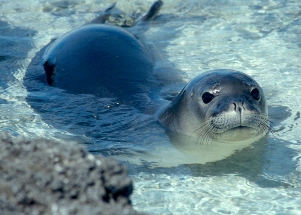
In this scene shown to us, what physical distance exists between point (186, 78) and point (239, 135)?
5.60 feet

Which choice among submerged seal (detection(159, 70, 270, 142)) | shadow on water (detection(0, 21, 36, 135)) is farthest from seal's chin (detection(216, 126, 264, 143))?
shadow on water (detection(0, 21, 36, 135))

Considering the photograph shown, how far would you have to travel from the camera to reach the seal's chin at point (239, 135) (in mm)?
4191

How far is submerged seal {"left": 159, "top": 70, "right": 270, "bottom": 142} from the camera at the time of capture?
415cm

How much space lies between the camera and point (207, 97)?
14.7 ft

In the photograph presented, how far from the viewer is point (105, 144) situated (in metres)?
4.46

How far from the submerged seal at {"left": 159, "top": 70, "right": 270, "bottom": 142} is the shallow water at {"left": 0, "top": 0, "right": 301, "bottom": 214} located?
15cm

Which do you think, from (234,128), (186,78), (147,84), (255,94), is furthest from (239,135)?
(186,78)

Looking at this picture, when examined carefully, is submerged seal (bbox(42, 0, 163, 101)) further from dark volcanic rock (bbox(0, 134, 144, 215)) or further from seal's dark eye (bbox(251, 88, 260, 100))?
dark volcanic rock (bbox(0, 134, 144, 215))

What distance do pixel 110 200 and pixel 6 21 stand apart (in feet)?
19.5

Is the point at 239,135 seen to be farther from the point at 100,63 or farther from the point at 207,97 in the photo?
the point at 100,63

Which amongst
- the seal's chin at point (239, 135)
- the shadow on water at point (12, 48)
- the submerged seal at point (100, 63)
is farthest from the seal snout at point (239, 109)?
the shadow on water at point (12, 48)

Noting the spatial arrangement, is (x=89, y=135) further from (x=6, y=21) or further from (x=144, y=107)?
(x=6, y=21)

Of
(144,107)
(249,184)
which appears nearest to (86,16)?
(144,107)

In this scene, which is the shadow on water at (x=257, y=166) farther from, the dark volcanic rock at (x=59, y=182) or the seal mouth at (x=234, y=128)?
the dark volcanic rock at (x=59, y=182)
